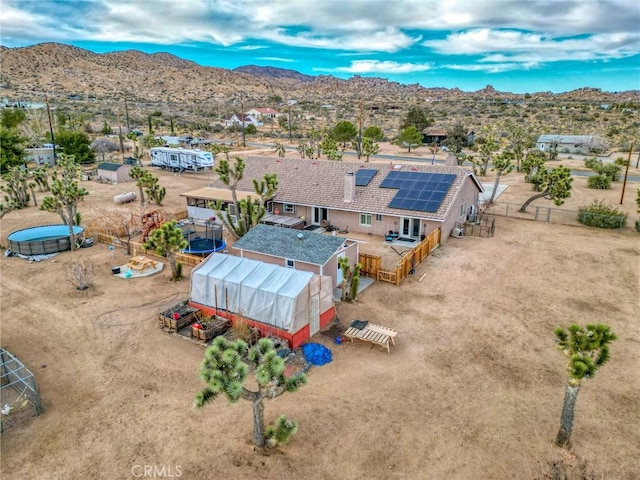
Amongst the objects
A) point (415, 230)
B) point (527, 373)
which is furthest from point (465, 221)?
point (527, 373)

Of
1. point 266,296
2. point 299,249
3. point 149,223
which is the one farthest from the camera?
point 149,223

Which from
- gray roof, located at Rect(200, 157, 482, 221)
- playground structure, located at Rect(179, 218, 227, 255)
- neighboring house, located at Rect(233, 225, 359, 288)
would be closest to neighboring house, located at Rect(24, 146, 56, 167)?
gray roof, located at Rect(200, 157, 482, 221)

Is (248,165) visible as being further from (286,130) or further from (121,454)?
(286,130)

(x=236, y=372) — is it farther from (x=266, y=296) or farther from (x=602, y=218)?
(x=602, y=218)

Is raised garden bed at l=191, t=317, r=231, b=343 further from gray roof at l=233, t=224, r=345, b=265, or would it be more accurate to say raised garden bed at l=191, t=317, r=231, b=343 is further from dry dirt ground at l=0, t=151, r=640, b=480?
gray roof at l=233, t=224, r=345, b=265

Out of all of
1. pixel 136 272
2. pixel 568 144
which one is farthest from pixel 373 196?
pixel 568 144
